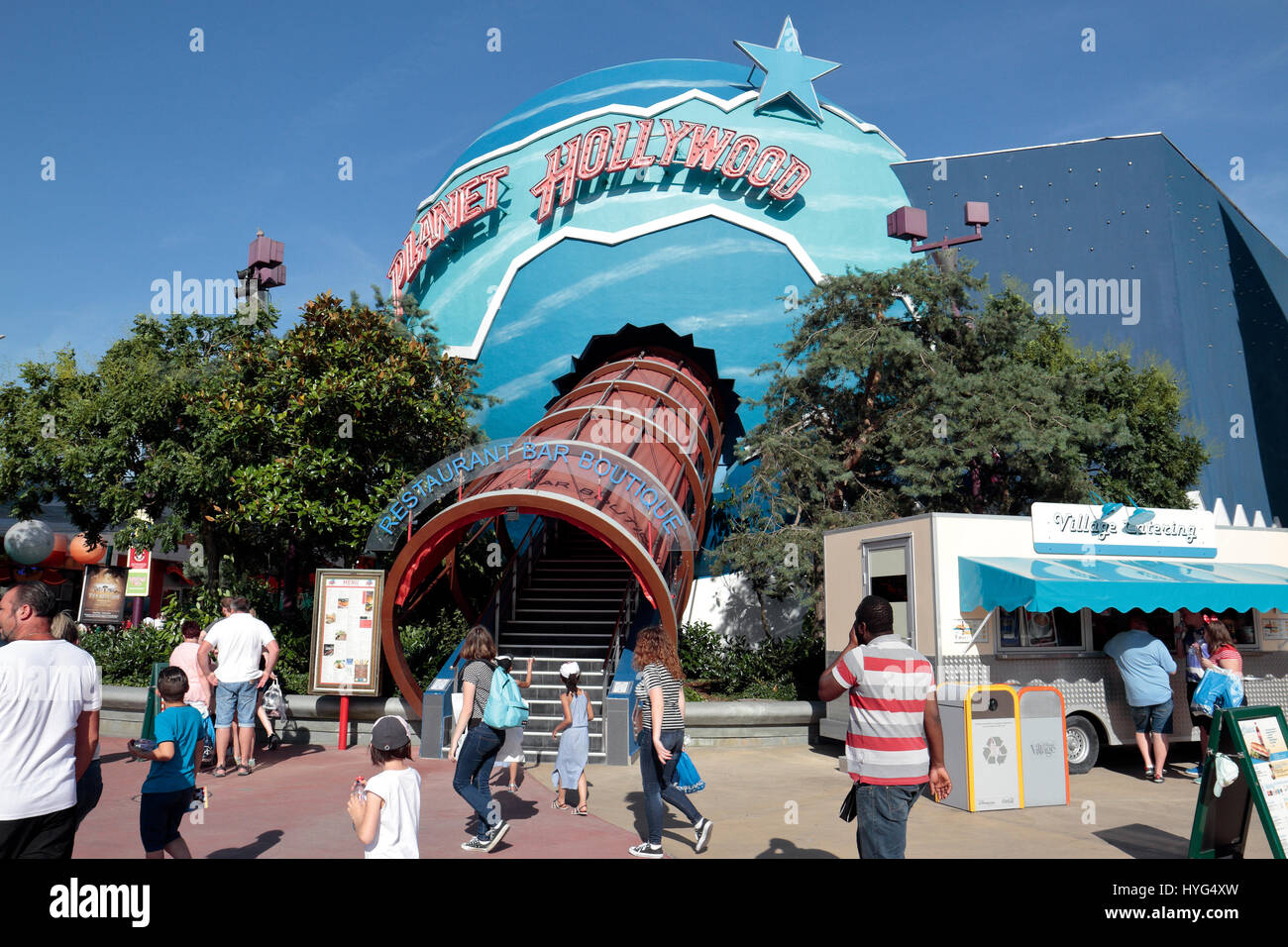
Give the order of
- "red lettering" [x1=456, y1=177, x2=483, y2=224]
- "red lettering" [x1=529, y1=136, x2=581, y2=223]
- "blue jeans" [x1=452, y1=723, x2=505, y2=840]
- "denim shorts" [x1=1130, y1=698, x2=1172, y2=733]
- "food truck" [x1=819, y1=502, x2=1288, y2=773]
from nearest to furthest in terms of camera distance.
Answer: "blue jeans" [x1=452, y1=723, x2=505, y2=840] < "food truck" [x1=819, y1=502, x2=1288, y2=773] < "denim shorts" [x1=1130, y1=698, x2=1172, y2=733] < "red lettering" [x1=529, y1=136, x2=581, y2=223] < "red lettering" [x1=456, y1=177, x2=483, y2=224]

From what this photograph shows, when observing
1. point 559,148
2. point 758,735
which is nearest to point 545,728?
point 758,735

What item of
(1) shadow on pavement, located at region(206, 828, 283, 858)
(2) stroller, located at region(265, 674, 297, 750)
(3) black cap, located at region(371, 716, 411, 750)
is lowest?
(1) shadow on pavement, located at region(206, 828, 283, 858)

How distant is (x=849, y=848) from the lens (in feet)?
24.5

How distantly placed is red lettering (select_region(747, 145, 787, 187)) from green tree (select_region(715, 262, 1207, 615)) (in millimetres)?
4203

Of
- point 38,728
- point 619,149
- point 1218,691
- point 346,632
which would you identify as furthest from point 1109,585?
point 619,149

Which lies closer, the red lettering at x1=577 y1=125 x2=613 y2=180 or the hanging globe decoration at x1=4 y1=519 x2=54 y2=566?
the hanging globe decoration at x1=4 y1=519 x2=54 y2=566

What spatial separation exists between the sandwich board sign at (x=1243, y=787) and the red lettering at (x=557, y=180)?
1852cm

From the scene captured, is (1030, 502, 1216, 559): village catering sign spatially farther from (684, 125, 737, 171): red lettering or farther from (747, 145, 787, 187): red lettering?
(684, 125, 737, 171): red lettering

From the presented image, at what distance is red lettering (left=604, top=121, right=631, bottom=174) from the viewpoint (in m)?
21.9

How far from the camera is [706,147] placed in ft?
71.4

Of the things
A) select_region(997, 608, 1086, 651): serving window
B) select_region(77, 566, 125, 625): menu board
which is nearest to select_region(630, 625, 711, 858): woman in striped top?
select_region(997, 608, 1086, 651): serving window
